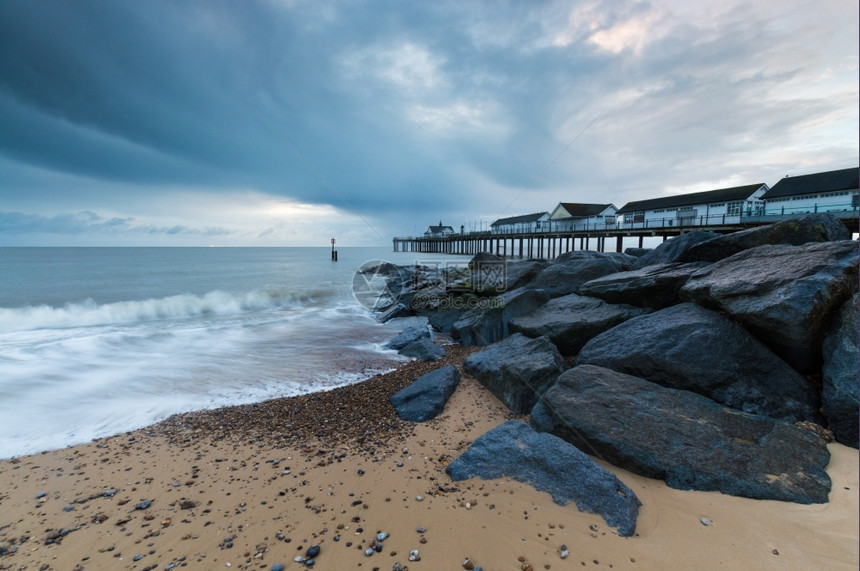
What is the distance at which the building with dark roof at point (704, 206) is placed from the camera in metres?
34.0

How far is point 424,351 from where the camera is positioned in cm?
862

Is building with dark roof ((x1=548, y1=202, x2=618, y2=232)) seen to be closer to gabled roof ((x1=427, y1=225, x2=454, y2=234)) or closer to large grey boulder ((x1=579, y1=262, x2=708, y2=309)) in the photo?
large grey boulder ((x1=579, y1=262, x2=708, y2=309))

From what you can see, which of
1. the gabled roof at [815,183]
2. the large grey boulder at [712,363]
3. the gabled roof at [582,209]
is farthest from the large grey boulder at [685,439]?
the gabled roof at [582,209]

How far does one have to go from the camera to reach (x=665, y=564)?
2.51 meters

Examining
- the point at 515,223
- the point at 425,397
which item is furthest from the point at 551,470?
the point at 515,223

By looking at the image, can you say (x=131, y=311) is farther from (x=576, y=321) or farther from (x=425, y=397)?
(x=576, y=321)

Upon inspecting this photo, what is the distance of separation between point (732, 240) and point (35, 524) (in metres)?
10.6

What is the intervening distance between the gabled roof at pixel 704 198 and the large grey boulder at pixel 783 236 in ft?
120

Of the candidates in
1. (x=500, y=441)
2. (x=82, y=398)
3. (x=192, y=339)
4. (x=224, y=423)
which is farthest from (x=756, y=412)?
(x=192, y=339)

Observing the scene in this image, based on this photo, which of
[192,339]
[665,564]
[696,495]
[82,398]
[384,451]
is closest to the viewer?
[665,564]

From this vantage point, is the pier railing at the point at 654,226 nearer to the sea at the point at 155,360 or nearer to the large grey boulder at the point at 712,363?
the large grey boulder at the point at 712,363

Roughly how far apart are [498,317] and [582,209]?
168ft

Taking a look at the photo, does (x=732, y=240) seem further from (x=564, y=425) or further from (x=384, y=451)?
(x=384, y=451)

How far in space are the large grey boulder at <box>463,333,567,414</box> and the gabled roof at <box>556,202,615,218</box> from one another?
52010mm
